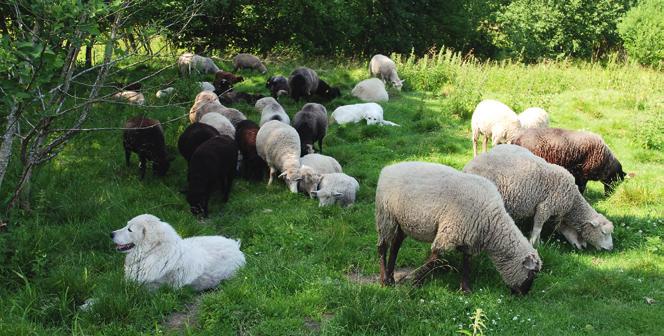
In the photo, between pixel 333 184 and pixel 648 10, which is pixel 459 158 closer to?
pixel 333 184

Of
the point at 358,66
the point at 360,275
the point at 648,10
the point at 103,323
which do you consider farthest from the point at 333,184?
the point at 648,10

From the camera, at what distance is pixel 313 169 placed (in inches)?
400

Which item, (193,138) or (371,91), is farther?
(371,91)

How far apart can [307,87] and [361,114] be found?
2.38 m

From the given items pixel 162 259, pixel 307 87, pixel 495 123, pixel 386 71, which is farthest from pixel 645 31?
pixel 162 259

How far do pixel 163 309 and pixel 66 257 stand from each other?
1.98m

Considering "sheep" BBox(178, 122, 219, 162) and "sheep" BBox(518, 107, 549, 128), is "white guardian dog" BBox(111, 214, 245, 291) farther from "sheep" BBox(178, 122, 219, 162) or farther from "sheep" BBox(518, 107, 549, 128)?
"sheep" BBox(518, 107, 549, 128)

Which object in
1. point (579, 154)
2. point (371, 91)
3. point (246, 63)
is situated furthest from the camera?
point (246, 63)

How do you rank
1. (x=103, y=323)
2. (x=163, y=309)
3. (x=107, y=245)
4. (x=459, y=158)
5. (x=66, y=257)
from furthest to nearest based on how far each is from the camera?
(x=459, y=158), (x=107, y=245), (x=66, y=257), (x=163, y=309), (x=103, y=323)

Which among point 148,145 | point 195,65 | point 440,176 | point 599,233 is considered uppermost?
point 440,176

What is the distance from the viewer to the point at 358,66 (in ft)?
68.0

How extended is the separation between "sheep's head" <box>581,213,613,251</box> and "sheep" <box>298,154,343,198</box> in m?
4.26

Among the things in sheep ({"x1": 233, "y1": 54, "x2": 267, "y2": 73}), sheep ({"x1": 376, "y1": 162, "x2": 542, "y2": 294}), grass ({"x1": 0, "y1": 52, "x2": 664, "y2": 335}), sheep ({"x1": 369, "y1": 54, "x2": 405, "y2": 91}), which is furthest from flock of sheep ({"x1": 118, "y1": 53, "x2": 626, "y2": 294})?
sheep ({"x1": 233, "y1": 54, "x2": 267, "y2": 73})

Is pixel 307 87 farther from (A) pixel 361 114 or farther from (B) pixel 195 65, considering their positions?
(B) pixel 195 65
